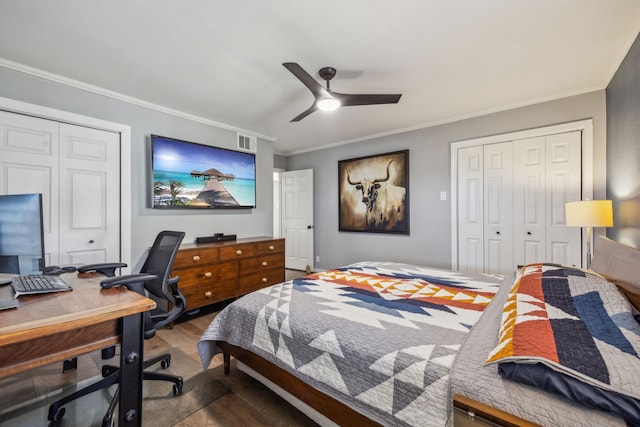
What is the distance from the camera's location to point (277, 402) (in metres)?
1.70

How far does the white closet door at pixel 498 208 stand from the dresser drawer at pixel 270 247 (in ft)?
8.71

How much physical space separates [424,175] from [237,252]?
8.94 feet

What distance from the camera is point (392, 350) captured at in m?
1.15

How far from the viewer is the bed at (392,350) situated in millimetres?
866

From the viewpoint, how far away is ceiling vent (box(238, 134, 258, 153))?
4.04m

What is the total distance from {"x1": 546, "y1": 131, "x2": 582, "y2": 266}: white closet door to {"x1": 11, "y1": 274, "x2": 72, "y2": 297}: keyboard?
161 inches

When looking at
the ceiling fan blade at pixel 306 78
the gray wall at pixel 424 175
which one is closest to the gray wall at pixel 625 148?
the gray wall at pixel 424 175

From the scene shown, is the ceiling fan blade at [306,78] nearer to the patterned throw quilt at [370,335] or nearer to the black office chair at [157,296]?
the black office chair at [157,296]

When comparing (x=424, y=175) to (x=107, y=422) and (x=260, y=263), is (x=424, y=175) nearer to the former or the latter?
(x=260, y=263)

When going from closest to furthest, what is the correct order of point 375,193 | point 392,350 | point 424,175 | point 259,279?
point 392,350, point 259,279, point 424,175, point 375,193

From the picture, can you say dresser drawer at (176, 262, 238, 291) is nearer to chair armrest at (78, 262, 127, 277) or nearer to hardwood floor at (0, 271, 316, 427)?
hardwood floor at (0, 271, 316, 427)

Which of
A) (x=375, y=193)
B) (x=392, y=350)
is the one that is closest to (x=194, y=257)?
(x=392, y=350)

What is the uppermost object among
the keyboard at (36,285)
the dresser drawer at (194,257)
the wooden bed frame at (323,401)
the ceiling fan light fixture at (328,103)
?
the ceiling fan light fixture at (328,103)

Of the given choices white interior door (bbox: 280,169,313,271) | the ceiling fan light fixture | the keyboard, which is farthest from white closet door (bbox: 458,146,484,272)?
the keyboard
